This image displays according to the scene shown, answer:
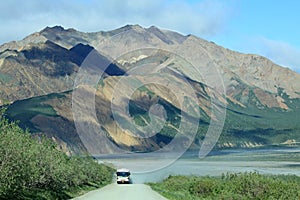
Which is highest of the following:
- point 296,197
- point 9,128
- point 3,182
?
point 9,128

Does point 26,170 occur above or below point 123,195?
above

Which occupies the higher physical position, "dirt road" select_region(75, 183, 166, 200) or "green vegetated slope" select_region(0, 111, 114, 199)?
"green vegetated slope" select_region(0, 111, 114, 199)

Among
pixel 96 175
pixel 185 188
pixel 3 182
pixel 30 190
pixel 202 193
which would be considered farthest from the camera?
pixel 96 175

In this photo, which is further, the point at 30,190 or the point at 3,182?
the point at 30,190

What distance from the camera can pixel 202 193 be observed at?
190ft

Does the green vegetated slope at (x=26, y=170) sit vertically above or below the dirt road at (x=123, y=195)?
above

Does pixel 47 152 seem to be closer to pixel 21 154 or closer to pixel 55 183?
pixel 55 183

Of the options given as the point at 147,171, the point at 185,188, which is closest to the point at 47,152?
the point at 185,188

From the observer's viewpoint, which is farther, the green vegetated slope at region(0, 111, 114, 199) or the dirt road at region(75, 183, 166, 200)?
the dirt road at region(75, 183, 166, 200)

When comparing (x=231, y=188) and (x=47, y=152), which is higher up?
(x=47, y=152)

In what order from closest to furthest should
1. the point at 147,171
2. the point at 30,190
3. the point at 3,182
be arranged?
the point at 3,182
the point at 30,190
the point at 147,171

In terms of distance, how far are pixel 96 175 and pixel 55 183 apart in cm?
5031

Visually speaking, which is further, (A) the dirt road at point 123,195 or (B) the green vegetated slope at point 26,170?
(A) the dirt road at point 123,195

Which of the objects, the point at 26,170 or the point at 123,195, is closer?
the point at 26,170
